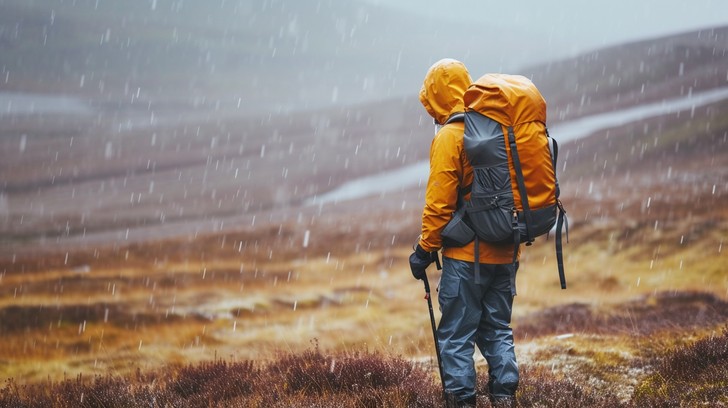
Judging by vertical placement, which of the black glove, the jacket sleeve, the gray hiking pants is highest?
the jacket sleeve

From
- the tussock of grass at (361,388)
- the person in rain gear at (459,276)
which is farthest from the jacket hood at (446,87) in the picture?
the tussock of grass at (361,388)

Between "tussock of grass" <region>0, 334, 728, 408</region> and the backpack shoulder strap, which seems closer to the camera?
the backpack shoulder strap

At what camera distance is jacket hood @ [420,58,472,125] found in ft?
16.8

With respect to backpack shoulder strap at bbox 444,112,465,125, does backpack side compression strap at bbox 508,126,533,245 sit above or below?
below

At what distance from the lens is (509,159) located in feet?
15.3

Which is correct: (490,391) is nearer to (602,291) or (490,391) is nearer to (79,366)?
(79,366)

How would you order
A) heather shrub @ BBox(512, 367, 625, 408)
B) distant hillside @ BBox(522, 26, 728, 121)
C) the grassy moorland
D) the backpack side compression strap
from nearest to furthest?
the backpack side compression strap, heather shrub @ BBox(512, 367, 625, 408), the grassy moorland, distant hillside @ BBox(522, 26, 728, 121)

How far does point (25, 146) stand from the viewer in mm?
87812

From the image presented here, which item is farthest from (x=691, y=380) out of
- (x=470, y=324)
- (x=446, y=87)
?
(x=446, y=87)

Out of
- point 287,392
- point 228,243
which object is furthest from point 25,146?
point 287,392

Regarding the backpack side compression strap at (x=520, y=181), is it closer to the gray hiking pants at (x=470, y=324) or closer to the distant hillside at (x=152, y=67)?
the gray hiking pants at (x=470, y=324)

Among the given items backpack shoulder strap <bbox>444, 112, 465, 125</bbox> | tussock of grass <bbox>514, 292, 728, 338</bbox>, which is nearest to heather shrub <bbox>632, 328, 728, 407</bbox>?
backpack shoulder strap <bbox>444, 112, 465, 125</bbox>

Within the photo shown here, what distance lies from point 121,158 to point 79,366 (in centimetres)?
7110

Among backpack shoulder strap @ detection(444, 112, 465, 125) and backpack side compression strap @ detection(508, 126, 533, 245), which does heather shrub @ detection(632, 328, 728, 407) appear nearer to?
backpack side compression strap @ detection(508, 126, 533, 245)
